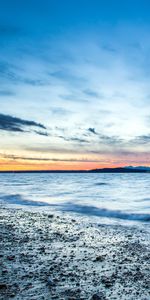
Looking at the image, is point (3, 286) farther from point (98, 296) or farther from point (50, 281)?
point (98, 296)

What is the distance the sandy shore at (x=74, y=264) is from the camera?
4.64m

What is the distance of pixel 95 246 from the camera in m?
7.85

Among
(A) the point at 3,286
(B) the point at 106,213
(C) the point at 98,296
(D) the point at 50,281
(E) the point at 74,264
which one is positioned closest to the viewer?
(C) the point at 98,296

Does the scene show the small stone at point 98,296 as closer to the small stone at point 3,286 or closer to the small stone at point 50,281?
the small stone at point 50,281

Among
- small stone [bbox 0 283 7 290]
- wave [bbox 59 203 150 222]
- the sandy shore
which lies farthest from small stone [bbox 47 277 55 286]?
wave [bbox 59 203 150 222]

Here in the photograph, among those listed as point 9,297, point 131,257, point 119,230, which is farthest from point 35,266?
point 119,230

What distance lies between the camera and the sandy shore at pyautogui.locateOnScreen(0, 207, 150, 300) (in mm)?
4645

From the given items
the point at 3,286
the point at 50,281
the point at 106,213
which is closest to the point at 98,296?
the point at 50,281

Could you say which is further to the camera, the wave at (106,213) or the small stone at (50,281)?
the wave at (106,213)

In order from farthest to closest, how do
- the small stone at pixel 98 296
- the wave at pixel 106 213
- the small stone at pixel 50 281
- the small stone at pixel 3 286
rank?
the wave at pixel 106 213 → the small stone at pixel 50 281 → the small stone at pixel 3 286 → the small stone at pixel 98 296

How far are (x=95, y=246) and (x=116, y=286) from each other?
9.57 ft

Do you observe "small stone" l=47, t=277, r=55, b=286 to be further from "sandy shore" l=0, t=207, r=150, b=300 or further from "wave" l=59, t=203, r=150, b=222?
"wave" l=59, t=203, r=150, b=222

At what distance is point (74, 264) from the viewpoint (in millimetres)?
6074

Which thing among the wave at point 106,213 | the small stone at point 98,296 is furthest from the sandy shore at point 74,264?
the wave at point 106,213
